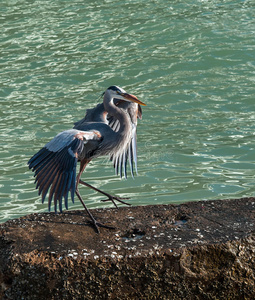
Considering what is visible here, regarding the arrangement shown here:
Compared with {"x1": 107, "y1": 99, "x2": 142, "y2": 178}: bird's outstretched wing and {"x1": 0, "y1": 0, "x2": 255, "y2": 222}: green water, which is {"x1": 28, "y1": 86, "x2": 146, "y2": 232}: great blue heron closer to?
{"x1": 107, "y1": 99, "x2": 142, "y2": 178}: bird's outstretched wing

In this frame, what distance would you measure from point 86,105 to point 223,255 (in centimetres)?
561

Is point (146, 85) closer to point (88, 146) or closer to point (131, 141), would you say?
point (131, 141)

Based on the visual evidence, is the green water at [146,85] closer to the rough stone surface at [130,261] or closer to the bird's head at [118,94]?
the bird's head at [118,94]

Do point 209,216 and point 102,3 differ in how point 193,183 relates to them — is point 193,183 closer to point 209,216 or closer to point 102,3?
point 209,216

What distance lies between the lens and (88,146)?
4746mm

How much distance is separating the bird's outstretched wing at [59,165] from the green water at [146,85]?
73.3 inches

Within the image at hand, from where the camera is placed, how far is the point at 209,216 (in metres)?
4.24

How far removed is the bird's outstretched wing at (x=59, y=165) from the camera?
4102mm

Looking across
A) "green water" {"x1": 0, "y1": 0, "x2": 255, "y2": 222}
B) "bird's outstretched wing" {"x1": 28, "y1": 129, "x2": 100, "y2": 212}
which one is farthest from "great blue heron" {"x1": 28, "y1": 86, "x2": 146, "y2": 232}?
"green water" {"x1": 0, "y1": 0, "x2": 255, "y2": 222}

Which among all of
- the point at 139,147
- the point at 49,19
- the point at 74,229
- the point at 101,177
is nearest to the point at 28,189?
the point at 101,177

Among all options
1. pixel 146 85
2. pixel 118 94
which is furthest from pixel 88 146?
pixel 146 85

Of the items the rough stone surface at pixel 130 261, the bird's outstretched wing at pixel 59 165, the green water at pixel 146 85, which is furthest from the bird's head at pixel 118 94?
the green water at pixel 146 85

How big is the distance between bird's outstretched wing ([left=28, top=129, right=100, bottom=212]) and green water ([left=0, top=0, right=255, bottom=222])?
1.86 meters

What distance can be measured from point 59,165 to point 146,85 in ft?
18.7
